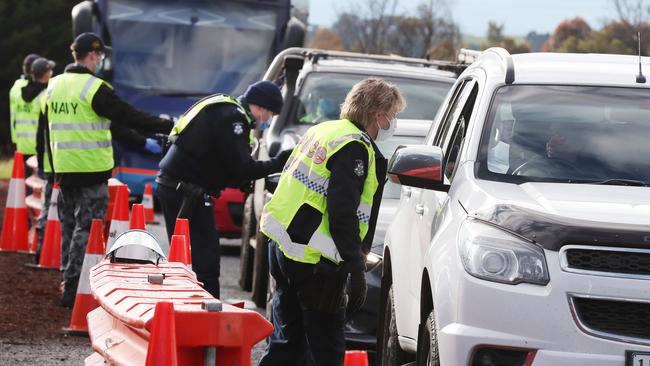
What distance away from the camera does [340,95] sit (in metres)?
13.2

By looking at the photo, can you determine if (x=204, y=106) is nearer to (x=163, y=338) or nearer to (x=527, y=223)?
(x=527, y=223)

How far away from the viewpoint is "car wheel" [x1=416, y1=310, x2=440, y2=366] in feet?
20.6

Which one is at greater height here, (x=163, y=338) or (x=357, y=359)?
(x=163, y=338)

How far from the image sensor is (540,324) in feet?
18.8

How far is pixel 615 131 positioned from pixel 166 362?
260 cm

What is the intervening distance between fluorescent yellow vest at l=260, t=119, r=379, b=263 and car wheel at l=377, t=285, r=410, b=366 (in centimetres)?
101

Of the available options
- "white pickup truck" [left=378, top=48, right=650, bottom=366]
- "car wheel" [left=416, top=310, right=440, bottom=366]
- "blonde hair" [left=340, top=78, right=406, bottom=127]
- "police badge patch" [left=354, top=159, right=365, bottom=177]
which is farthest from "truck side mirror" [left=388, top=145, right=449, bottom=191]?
"car wheel" [left=416, top=310, right=440, bottom=366]

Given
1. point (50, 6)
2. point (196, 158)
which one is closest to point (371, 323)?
point (196, 158)

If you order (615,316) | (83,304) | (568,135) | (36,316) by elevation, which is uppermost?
(568,135)

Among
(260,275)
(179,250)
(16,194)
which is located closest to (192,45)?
(16,194)

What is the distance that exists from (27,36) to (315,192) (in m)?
29.4

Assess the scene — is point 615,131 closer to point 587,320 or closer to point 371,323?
point 587,320

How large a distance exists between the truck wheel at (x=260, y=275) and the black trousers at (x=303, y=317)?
14.7 feet

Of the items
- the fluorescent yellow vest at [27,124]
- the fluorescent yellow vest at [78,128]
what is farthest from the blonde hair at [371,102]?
the fluorescent yellow vest at [27,124]
